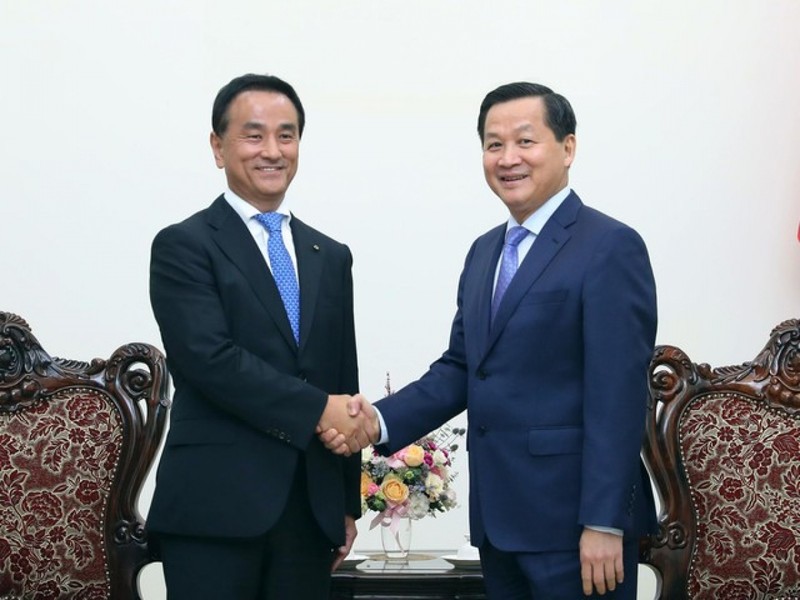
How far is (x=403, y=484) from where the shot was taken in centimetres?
294

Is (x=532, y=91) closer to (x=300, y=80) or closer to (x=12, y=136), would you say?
(x=300, y=80)

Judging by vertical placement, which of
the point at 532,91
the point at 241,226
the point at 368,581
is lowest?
the point at 368,581

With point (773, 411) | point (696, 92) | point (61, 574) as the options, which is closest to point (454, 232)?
point (696, 92)

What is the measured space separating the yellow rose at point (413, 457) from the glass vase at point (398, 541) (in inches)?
6.4

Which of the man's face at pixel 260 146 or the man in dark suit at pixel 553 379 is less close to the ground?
the man's face at pixel 260 146

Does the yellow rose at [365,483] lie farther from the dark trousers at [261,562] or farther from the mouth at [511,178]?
the mouth at [511,178]

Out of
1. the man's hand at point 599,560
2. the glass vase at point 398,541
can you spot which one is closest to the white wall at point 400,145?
the glass vase at point 398,541

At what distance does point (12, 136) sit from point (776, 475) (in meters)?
2.66

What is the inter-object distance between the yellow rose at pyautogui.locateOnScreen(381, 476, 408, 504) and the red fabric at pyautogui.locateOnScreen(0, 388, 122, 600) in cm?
65

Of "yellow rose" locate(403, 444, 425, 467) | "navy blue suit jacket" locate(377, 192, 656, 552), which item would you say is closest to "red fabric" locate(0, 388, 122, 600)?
"yellow rose" locate(403, 444, 425, 467)

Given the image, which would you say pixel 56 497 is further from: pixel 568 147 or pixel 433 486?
pixel 568 147

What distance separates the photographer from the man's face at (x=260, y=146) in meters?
2.58

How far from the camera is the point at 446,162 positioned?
4.08 meters

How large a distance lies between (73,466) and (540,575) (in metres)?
1.20
